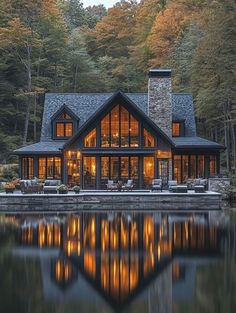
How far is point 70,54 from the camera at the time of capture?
52469mm

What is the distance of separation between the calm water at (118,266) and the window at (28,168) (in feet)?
49.8

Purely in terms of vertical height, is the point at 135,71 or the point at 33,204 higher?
the point at 135,71

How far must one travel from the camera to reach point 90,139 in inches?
1346

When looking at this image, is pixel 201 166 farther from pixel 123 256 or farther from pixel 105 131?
pixel 123 256

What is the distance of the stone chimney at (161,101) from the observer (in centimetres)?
3656

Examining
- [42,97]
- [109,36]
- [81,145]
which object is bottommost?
[81,145]

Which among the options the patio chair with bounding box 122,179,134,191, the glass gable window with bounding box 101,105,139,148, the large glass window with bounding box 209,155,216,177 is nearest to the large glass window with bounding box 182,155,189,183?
the large glass window with bounding box 209,155,216,177

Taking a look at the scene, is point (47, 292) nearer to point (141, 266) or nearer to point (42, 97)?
point (141, 266)

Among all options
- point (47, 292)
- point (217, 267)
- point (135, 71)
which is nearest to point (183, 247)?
point (217, 267)

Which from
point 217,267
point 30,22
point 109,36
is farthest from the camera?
point 109,36

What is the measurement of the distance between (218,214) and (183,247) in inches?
347

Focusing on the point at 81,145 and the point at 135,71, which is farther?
the point at 135,71

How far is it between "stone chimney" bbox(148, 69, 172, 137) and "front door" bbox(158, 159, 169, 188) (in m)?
2.90

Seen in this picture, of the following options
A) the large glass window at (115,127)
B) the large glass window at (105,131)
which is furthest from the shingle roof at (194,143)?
the large glass window at (105,131)
